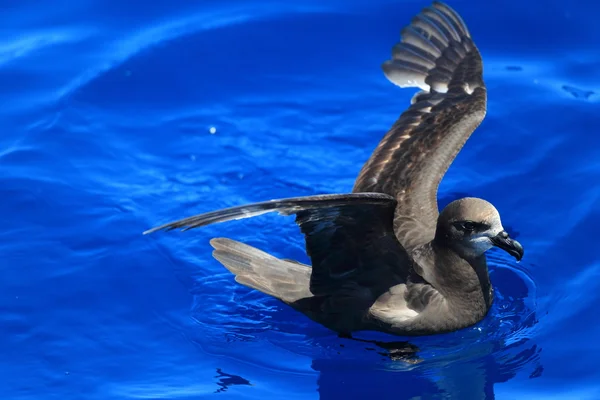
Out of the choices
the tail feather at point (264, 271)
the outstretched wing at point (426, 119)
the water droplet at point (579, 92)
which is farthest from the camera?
the water droplet at point (579, 92)

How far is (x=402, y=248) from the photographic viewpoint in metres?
6.64

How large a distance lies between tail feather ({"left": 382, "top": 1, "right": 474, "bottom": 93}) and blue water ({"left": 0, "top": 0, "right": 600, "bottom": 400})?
1100 millimetres

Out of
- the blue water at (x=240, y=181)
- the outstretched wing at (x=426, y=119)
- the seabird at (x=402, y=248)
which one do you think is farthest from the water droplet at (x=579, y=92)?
the seabird at (x=402, y=248)

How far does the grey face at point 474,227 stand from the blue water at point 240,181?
631 mm

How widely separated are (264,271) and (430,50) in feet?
7.45

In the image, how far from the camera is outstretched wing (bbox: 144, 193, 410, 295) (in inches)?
227

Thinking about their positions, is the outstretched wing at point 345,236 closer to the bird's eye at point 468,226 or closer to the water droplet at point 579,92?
the bird's eye at point 468,226

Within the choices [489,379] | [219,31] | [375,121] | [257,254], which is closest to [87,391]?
[257,254]

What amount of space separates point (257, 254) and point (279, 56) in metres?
3.57

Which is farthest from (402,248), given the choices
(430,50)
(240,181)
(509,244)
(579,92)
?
(579,92)

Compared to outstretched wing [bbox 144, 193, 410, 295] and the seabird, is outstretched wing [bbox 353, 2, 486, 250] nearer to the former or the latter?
the seabird

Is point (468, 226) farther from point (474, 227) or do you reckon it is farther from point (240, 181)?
point (240, 181)

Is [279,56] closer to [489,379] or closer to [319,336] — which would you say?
[319,336]

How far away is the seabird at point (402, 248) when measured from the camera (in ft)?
21.7
